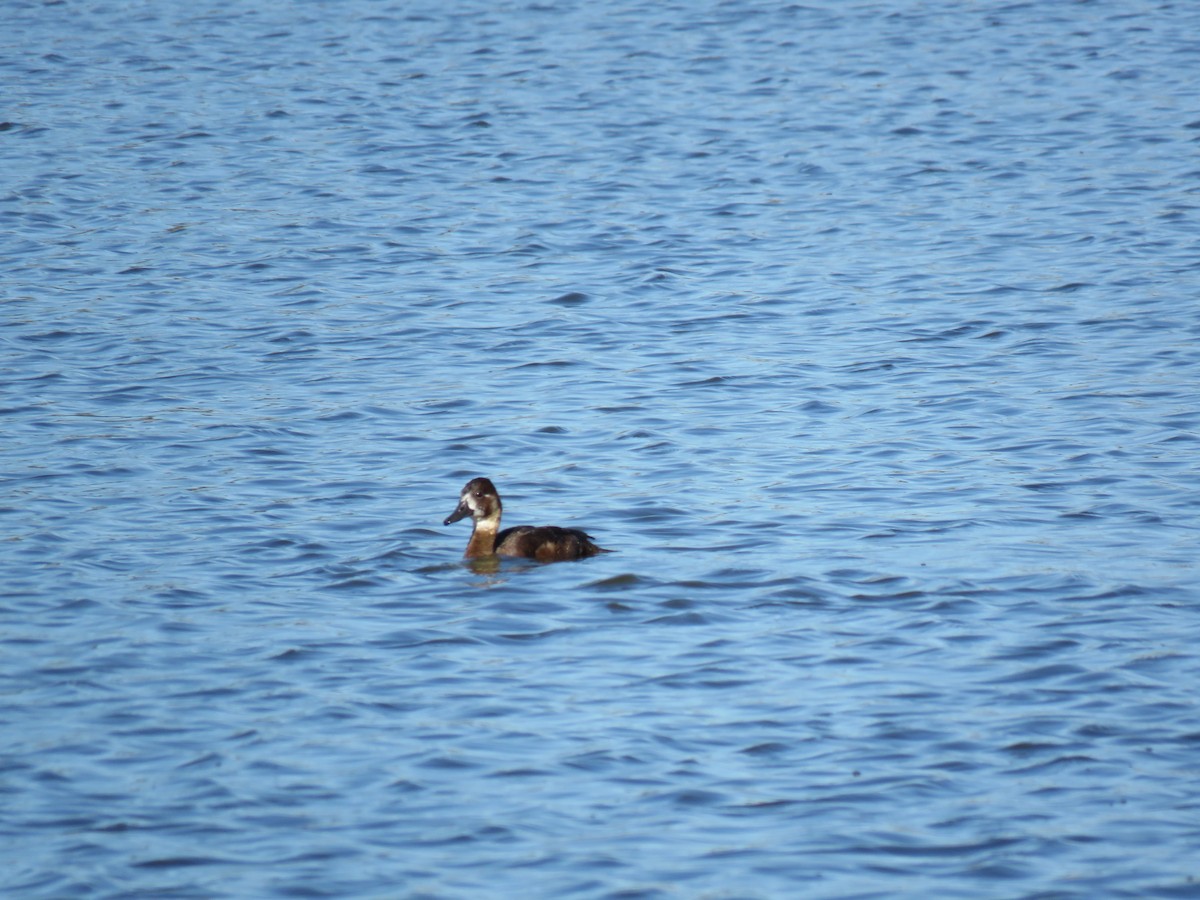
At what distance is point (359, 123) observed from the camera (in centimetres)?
2464

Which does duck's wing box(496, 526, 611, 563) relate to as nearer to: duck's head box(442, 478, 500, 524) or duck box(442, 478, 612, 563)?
duck box(442, 478, 612, 563)

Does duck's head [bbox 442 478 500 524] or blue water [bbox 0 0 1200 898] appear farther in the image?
duck's head [bbox 442 478 500 524]

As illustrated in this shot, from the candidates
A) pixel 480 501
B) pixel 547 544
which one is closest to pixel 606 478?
pixel 480 501

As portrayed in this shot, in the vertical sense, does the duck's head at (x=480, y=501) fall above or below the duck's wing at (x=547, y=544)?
above

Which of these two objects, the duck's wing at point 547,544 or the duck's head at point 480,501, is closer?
the duck's wing at point 547,544

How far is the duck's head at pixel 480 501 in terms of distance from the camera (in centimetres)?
1091

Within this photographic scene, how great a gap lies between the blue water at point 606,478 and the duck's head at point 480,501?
0.39 metres

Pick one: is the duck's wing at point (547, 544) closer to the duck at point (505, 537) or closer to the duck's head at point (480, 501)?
the duck at point (505, 537)

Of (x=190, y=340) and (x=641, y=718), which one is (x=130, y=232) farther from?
(x=641, y=718)

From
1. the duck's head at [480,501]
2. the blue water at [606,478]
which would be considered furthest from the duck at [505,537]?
the blue water at [606,478]

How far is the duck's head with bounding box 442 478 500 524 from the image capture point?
10.9 metres

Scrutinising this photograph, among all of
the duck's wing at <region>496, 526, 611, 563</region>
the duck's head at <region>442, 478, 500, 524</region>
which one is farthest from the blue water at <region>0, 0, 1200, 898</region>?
the duck's head at <region>442, 478, 500, 524</region>

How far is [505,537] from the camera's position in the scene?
1085cm

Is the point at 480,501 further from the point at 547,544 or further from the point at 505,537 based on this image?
the point at 547,544
